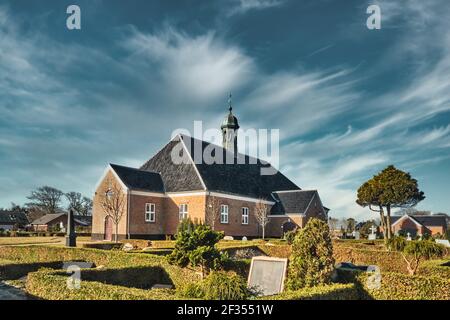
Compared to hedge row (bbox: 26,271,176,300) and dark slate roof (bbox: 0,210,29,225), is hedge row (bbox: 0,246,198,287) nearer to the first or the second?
hedge row (bbox: 26,271,176,300)

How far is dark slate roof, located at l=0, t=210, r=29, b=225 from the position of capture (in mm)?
83863

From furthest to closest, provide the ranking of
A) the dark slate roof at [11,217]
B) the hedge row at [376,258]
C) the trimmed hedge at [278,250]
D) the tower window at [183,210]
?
the dark slate roof at [11,217]
the tower window at [183,210]
the trimmed hedge at [278,250]
the hedge row at [376,258]

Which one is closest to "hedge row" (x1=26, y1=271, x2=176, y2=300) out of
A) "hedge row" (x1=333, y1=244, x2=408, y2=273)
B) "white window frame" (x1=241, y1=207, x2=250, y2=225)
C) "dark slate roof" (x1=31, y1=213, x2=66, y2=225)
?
"hedge row" (x1=333, y1=244, x2=408, y2=273)

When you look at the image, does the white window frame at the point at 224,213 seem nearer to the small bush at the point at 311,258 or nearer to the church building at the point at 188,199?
the church building at the point at 188,199

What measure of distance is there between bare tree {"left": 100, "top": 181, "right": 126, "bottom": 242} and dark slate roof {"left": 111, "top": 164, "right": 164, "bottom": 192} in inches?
41.3

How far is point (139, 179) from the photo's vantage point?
122 ft

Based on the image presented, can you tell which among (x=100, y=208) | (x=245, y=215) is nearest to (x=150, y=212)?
(x=100, y=208)

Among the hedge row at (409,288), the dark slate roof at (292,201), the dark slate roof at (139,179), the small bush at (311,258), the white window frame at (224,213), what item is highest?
the dark slate roof at (139,179)

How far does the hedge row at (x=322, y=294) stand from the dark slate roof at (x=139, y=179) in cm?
2809

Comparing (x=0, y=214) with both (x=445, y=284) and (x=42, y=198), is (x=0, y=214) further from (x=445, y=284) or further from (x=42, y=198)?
(x=445, y=284)

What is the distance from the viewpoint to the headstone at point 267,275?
1038 cm

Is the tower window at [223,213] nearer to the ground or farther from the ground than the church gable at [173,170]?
nearer to the ground

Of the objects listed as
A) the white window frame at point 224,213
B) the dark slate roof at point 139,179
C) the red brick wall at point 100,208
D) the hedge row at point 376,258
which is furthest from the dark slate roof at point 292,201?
the hedge row at point 376,258
